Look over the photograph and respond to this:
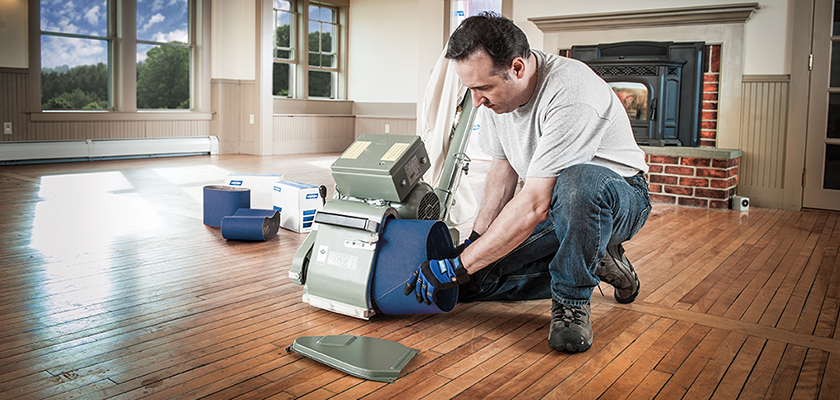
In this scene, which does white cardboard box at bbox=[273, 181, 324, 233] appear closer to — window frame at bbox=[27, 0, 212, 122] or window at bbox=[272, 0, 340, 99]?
window frame at bbox=[27, 0, 212, 122]

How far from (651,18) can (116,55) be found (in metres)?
5.91

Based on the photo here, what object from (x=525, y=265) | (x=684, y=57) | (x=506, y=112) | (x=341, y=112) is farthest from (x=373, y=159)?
(x=341, y=112)

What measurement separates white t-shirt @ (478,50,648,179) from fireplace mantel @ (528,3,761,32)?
370 cm

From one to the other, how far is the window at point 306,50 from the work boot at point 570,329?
7834 millimetres

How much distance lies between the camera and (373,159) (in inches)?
82.0

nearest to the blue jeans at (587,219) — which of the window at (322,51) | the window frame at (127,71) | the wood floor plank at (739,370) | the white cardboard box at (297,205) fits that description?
the wood floor plank at (739,370)

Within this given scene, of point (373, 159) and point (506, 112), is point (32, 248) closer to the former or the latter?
point (373, 159)

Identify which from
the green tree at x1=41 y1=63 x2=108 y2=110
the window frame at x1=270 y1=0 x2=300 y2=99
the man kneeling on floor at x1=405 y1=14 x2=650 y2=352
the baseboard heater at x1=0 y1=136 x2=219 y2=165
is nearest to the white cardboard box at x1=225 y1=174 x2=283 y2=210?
the man kneeling on floor at x1=405 y1=14 x2=650 y2=352

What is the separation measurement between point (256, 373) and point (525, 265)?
1.02m

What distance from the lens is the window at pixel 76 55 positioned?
7.09 meters

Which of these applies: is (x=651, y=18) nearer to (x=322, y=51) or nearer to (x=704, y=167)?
(x=704, y=167)

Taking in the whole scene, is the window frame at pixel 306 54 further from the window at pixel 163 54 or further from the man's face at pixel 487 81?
the man's face at pixel 487 81

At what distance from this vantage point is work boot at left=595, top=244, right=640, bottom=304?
7.31 ft

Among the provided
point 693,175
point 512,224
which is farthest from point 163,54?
point 512,224
